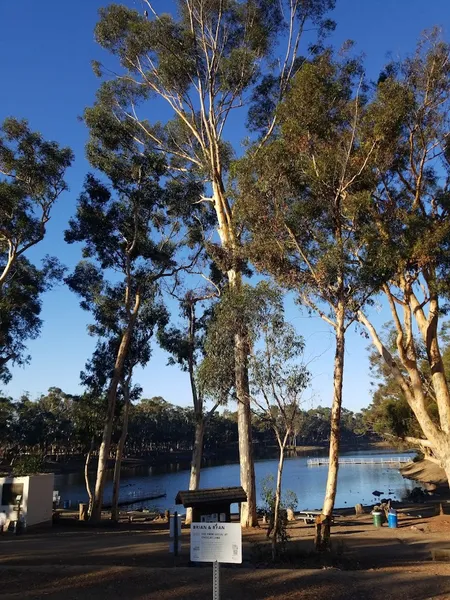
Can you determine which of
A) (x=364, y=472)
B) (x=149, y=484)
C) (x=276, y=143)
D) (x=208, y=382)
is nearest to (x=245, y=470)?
(x=208, y=382)

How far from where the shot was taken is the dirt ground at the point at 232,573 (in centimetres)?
714

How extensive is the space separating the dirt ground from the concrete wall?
5294 mm

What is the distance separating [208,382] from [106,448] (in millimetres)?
10413

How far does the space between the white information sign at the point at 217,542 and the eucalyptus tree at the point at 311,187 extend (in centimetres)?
926

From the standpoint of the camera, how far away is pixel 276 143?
15.1 metres

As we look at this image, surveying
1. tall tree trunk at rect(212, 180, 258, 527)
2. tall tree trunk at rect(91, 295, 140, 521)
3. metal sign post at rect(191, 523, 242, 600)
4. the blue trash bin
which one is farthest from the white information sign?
tall tree trunk at rect(91, 295, 140, 521)

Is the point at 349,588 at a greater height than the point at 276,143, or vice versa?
the point at 276,143

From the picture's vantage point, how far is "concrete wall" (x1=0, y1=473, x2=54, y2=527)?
1772 cm

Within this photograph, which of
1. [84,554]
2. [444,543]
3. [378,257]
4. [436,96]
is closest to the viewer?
[84,554]

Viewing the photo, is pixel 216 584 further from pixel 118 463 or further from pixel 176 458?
pixel 176 458

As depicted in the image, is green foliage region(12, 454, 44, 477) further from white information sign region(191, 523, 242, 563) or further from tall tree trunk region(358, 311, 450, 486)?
white information sign region(191, 523, 242, 563)

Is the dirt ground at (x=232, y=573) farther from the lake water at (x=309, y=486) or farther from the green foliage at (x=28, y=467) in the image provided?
the lake water at (x=309, y=486)

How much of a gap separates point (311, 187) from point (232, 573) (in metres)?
10.8

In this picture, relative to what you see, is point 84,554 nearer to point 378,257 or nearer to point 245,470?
point 245,470
